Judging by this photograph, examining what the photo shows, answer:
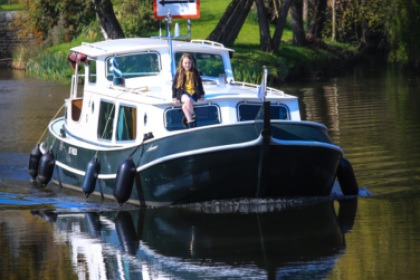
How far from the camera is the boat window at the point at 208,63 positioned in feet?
64.6

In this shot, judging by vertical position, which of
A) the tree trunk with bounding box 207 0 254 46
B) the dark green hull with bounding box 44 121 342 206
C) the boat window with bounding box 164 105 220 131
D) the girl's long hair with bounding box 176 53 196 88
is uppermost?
the girl's long hair with bounding box 176 53 196 88

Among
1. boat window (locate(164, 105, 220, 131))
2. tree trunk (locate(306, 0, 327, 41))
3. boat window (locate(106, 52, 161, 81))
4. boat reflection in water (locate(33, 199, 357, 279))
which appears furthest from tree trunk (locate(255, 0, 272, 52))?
boat reflection in water (locate(33, 199, 357, 279))

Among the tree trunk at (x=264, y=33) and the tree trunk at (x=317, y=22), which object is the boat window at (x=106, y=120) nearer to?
the tree trunk at (x=264, y=33)

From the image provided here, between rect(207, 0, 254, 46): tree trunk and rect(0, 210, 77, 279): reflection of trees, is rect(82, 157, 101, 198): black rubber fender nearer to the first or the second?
rect(0, 210, 77, 279): reflection of trees

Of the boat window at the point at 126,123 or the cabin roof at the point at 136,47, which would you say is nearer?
the boat window at the point at 126,123

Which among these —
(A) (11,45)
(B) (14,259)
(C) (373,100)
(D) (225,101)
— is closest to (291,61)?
(C) (373,100)

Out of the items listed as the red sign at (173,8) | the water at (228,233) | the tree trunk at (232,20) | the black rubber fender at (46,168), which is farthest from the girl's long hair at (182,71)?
the tree trunk at (232,20)

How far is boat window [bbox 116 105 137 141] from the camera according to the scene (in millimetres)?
18094

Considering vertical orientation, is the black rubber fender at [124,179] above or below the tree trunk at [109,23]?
above

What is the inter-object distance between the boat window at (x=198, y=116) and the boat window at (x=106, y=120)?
60.6 inches

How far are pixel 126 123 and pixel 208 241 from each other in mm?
3822

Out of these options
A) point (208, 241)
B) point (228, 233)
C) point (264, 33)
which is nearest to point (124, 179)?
point (228, 233)

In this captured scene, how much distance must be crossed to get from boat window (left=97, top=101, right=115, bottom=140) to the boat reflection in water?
1.82 meters

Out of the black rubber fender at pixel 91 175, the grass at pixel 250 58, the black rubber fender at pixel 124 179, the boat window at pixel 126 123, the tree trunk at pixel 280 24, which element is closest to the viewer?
the black rubber fender at pixel 124 179
